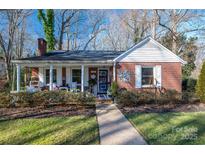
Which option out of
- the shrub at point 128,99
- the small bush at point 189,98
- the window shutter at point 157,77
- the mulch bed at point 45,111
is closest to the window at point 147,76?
the window shutter at point 157,77

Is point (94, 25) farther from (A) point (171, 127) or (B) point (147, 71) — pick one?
(A) point (171, 127)

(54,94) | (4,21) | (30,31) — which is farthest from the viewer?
(30,31)

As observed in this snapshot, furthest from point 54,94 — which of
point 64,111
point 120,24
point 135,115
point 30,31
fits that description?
point 120,24

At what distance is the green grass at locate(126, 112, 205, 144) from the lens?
6870 mm

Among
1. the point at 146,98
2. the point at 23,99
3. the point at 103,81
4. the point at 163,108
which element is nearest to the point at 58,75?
the point at 103,81

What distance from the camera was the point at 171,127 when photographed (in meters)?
8.16

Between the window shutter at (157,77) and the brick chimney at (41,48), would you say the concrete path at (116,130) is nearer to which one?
the window shutter at (157,77)

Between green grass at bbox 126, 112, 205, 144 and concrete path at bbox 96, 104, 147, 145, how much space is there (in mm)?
246

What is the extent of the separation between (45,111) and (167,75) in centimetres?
813

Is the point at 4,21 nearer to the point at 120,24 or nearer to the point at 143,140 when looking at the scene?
the point at 120,24

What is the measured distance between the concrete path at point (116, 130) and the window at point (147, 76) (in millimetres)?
5430

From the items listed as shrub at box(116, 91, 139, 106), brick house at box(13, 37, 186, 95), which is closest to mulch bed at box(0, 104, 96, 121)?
shrub at box(116, 91, 139, 106)
